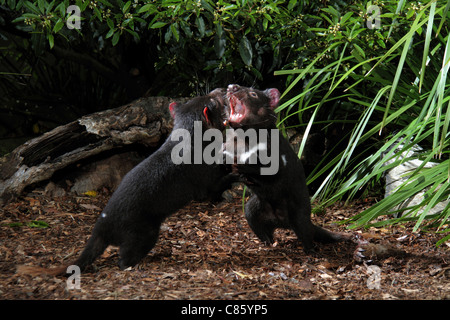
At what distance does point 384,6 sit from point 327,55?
474 mm

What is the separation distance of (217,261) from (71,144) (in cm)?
151

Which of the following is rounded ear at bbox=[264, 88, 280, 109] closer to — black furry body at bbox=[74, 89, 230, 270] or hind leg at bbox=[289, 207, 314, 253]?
black furry body at bbox=[74, 89, 230, 270]

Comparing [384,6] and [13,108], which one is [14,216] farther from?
[384,6]

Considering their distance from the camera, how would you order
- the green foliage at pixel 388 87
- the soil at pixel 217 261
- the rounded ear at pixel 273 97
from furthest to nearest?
the rounded ear at pixel 273 97 < the green foliage at pixel 388 87 < the soil at pixel 217 261

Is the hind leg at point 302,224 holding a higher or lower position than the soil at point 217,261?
higher

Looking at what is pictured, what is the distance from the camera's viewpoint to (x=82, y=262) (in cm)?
269

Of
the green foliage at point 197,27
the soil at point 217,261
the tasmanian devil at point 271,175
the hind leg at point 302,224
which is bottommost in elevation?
the soil at point 217,261

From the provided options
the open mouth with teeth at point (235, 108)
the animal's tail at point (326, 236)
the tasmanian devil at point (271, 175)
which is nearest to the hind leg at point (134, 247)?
the tasmanian devil at point (271, 175)

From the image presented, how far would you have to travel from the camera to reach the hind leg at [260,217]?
310 centimetres

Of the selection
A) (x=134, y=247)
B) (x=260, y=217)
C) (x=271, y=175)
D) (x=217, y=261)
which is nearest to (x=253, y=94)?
(x=271, y=175)

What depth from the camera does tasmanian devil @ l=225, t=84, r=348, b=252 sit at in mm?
2963

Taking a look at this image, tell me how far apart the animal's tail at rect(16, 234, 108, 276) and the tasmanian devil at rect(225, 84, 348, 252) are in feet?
2.76

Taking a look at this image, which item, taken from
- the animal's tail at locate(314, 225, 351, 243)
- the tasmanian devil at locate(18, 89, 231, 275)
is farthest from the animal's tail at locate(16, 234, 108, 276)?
the animal's tail at locate(314, 225, 351, 243)

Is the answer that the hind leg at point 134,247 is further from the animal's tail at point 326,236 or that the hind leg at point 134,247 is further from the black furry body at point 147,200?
the animal's tail at point 326,236
